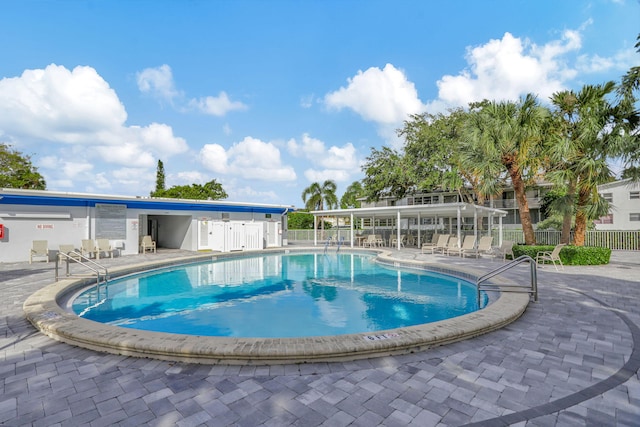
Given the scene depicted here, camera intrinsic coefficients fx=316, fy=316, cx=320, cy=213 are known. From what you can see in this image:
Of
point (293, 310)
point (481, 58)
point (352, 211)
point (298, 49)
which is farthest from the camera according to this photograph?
point (352, 211)

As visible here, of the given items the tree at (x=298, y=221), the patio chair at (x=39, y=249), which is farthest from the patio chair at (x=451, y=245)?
the patio chair at (x=39, y=249)

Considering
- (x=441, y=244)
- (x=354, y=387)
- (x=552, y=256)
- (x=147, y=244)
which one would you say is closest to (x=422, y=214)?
(x=441, y=244)

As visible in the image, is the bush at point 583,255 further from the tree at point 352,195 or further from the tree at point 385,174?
the tree at point 352,195

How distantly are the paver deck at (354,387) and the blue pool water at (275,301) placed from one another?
2.19m

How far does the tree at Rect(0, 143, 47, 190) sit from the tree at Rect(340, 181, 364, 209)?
3339 cm

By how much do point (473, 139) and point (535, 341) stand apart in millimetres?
9179

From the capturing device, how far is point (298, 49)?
14641mm

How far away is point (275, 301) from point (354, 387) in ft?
16.6

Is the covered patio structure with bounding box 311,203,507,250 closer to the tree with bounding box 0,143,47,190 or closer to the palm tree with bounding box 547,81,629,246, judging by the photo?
the palm tree with bounding box 547,81,629,246

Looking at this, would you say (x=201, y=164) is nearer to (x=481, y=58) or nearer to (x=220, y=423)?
(x=481, y=58)

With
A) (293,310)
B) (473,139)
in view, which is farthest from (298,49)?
(293,310)

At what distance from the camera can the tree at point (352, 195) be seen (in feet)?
141

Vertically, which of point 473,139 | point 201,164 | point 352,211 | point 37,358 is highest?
point 201,164

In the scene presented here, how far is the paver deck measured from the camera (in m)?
2.36
